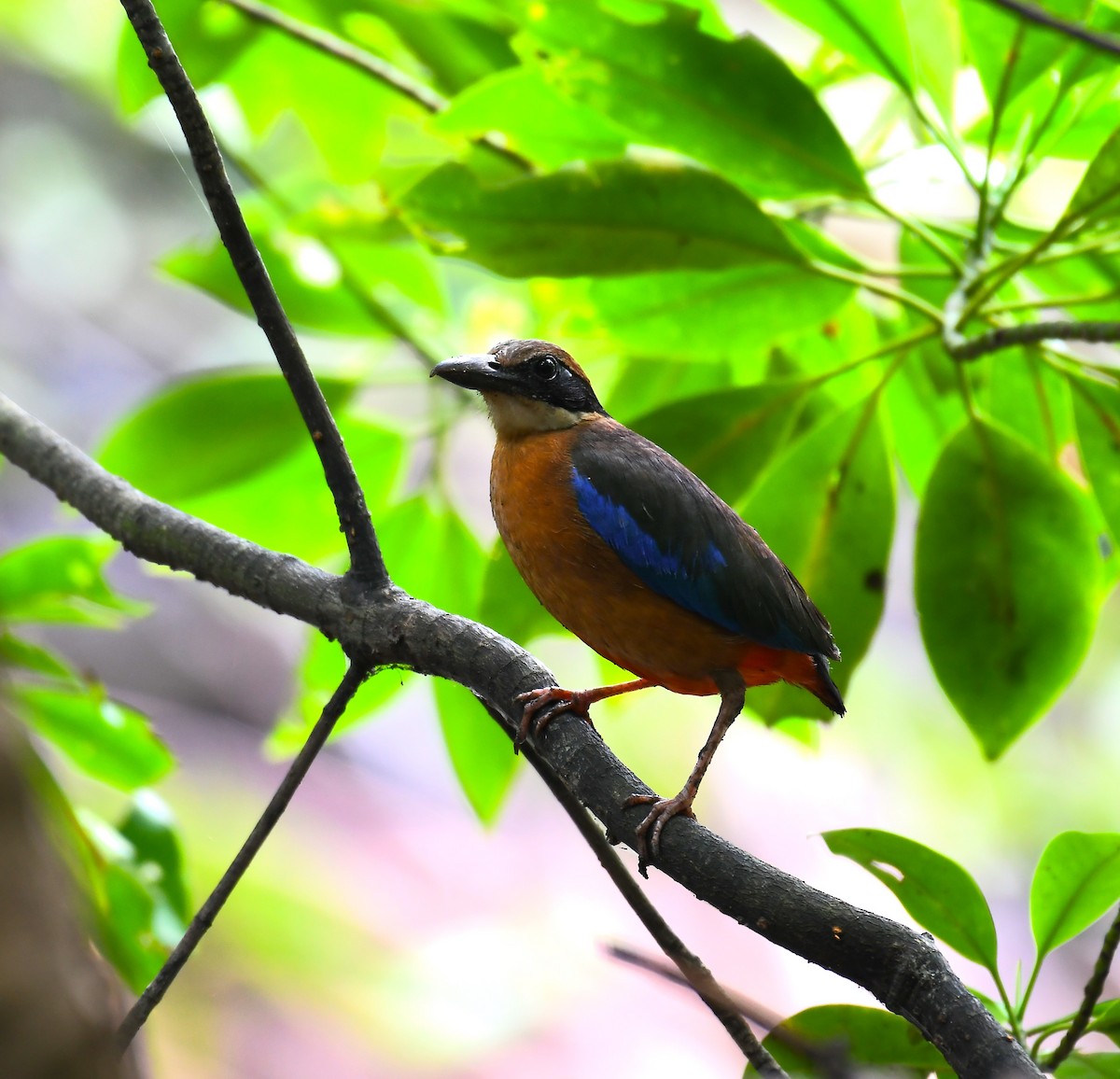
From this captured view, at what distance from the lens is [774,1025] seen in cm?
106

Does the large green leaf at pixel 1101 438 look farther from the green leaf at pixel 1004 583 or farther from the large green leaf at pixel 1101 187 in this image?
the large green leaf at pixel 1101 187

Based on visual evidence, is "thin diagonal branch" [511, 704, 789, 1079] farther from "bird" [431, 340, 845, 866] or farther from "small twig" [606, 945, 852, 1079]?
"bird" [431, 340, 845, 866]

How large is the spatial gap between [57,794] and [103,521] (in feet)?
2.14

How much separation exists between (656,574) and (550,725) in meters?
0.53

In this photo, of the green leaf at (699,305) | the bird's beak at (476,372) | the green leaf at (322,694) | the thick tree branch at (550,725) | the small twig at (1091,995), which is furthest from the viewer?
the green leaf at (322,694)

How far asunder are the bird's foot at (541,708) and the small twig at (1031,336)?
3.72 feet

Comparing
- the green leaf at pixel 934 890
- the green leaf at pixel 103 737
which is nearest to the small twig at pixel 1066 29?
the green leaf at pixel 934 890

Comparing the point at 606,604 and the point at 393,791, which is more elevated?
the point at 606,604

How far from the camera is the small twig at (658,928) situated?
5.41 feet

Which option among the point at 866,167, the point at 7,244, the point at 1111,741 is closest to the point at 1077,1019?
the point at 866,167

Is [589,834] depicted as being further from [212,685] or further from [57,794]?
[212,685]

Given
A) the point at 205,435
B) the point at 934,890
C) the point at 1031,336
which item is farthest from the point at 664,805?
the point at 205,435

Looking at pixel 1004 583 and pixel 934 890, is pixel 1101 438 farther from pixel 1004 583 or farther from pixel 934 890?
pixel 934 890

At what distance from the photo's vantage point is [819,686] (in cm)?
295
